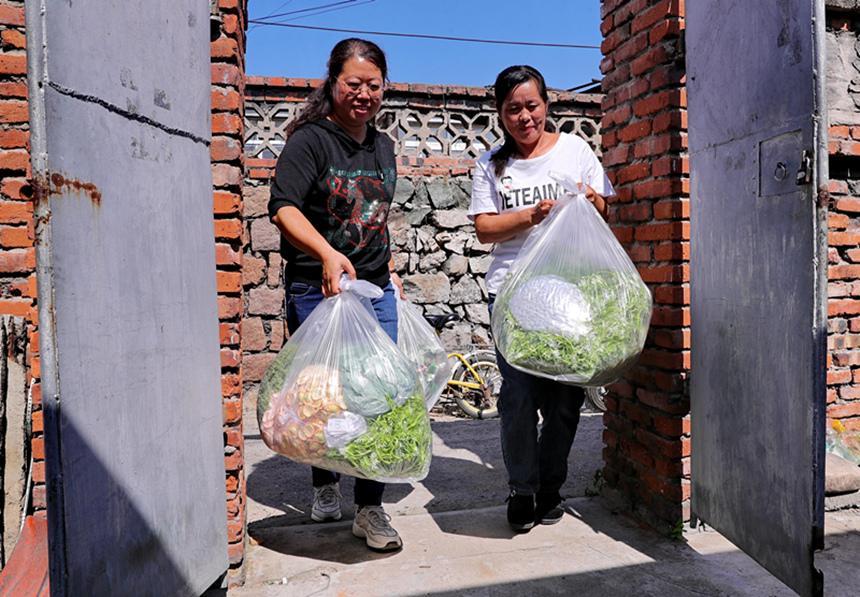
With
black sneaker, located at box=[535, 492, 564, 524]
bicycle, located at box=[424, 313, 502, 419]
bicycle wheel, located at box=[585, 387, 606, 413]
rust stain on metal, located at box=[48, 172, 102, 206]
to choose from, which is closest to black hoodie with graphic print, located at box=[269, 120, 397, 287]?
rust stain on metal, located at box=[48, 172, 102, 206]

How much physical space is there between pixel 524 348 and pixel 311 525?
1306 millimetres

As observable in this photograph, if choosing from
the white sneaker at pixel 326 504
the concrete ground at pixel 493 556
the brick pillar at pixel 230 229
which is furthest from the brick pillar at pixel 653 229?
the brick pillar at pixel 230 229

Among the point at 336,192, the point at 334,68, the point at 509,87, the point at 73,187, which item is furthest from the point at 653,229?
the point at 73,187

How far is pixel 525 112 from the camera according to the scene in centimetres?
272

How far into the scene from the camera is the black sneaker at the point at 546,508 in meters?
2.89

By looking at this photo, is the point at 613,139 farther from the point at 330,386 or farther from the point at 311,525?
the point at 311,525

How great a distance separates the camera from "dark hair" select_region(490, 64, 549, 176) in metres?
2.73

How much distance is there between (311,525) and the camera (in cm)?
296

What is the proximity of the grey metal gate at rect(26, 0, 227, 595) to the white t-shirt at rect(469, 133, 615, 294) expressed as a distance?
1158 millimetres

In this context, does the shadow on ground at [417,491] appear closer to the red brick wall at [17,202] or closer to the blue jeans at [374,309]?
the blue jeans at [374,309]

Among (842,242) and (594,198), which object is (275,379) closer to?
(594,198)

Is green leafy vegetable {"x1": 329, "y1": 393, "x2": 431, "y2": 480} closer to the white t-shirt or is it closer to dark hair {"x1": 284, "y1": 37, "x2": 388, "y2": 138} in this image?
the white t-shirt

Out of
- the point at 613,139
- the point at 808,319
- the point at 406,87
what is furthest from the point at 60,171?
the point at 406,87

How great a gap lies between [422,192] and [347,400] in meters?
4.49
